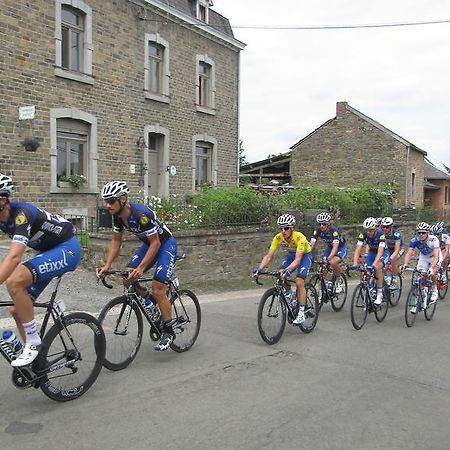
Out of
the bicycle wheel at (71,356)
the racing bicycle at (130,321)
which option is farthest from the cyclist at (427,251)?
the bicycle wheel at (71,356)

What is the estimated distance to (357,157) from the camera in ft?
120

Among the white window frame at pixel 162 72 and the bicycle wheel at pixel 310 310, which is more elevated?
the white window frame at pixel 162 72

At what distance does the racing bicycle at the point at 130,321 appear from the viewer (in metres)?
5.75

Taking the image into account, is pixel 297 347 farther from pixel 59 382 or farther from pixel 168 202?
pixel 168 202

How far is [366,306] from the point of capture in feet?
29.0

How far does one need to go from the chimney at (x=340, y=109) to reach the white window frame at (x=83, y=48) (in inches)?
931

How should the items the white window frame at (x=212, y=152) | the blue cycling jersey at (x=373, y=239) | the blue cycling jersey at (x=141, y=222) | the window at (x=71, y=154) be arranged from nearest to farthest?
1. the blue cycling jersey at (x=141, y=222)
2. the blue cycling jersey at (x=373, y=239)
3. the window at (x=71, y=154)
4. the white window frame at (x=212, y=152)

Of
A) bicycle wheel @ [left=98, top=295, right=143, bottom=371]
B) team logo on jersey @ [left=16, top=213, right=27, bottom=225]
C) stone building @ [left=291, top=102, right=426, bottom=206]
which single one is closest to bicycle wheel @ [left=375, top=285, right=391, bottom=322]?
bicycle wheel @ [left=98, top=295, right=143, bottom=371]

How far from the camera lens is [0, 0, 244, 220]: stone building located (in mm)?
14945

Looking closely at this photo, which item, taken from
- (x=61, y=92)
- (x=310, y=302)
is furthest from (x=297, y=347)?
(x=61, y=92)

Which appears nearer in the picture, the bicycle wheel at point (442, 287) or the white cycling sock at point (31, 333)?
the white cycling sock at point (31, 333)

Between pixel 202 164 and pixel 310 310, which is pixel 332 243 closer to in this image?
pixel 310 310

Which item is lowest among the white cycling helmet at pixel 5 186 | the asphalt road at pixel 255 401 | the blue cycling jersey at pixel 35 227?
the asphalt road at pixel 255 401

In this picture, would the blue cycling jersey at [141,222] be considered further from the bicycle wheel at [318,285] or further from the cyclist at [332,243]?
the cyclist at [332,243]
